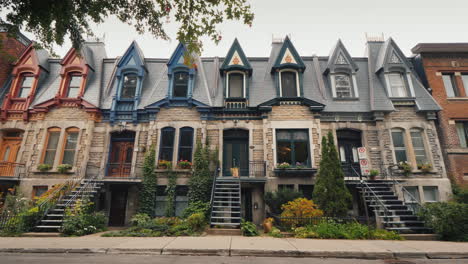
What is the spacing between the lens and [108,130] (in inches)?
547

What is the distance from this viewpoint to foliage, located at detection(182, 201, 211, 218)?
11.2 m

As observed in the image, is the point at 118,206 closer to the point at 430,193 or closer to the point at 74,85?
the point at 74,85

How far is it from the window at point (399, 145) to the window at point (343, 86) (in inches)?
137

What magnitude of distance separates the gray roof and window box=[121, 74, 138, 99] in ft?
1.94

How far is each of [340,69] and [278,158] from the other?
296 inches

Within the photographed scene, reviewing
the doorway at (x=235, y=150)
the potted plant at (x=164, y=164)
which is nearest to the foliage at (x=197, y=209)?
the doorway at (x=235, y=150)

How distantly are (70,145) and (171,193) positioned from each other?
7.21m

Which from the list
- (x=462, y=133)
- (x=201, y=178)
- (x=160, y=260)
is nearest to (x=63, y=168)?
(x=201, y=178)

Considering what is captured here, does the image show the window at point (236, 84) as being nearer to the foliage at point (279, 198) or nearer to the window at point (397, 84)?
the foliage at point (279, 198)

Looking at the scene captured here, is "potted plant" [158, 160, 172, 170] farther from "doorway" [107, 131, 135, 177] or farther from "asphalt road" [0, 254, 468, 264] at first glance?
"asphalt road" [0, 254, 468, 264]

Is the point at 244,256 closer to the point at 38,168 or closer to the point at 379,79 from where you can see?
the point at 38,168

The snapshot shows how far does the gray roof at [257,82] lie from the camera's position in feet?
45.8

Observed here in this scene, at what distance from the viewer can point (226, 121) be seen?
544 inches

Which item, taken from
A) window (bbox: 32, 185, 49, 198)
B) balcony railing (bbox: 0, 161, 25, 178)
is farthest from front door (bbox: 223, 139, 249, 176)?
balcony railing (bbox: 0, 161, 25, 178)
